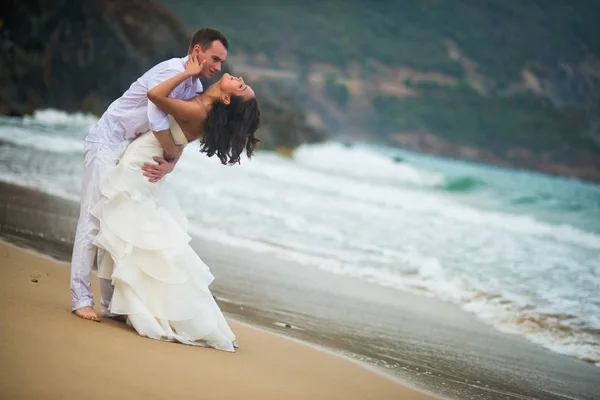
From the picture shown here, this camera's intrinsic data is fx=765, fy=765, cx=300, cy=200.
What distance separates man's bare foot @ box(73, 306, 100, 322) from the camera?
440cm

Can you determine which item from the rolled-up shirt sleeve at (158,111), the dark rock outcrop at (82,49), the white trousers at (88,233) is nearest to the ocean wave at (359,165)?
the dark rock outcrop at (82,49)

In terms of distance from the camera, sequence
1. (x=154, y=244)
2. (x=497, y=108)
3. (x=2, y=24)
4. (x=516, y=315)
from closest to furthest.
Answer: (x=154, y=244) < (x=516, y=315) < (x=2, y=24) < (x=497, y=108)

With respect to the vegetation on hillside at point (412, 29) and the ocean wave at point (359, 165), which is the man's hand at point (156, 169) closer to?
the ocean wave at point (359, 165)

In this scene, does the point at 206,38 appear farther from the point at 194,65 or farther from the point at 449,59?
the point at 449,59

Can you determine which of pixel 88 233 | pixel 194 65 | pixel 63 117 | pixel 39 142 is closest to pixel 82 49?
pixel 63 117

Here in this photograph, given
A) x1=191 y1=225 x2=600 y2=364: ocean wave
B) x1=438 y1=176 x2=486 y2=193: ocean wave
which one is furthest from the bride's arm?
x1=438 y1=176 x2=486 y2=193: ocean wave

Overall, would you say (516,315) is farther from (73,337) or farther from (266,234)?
(73,337)

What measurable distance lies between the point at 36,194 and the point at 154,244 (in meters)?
6.30

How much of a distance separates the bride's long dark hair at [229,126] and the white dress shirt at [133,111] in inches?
10.1

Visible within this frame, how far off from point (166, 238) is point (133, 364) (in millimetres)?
979

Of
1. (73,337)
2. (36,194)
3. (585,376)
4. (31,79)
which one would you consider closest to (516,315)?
(585,376)

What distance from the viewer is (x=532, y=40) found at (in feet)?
373

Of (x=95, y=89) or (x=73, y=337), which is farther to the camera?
(x=95, y=89)

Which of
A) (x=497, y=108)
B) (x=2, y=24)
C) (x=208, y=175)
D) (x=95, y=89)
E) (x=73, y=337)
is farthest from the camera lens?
(x=497, y=108)
